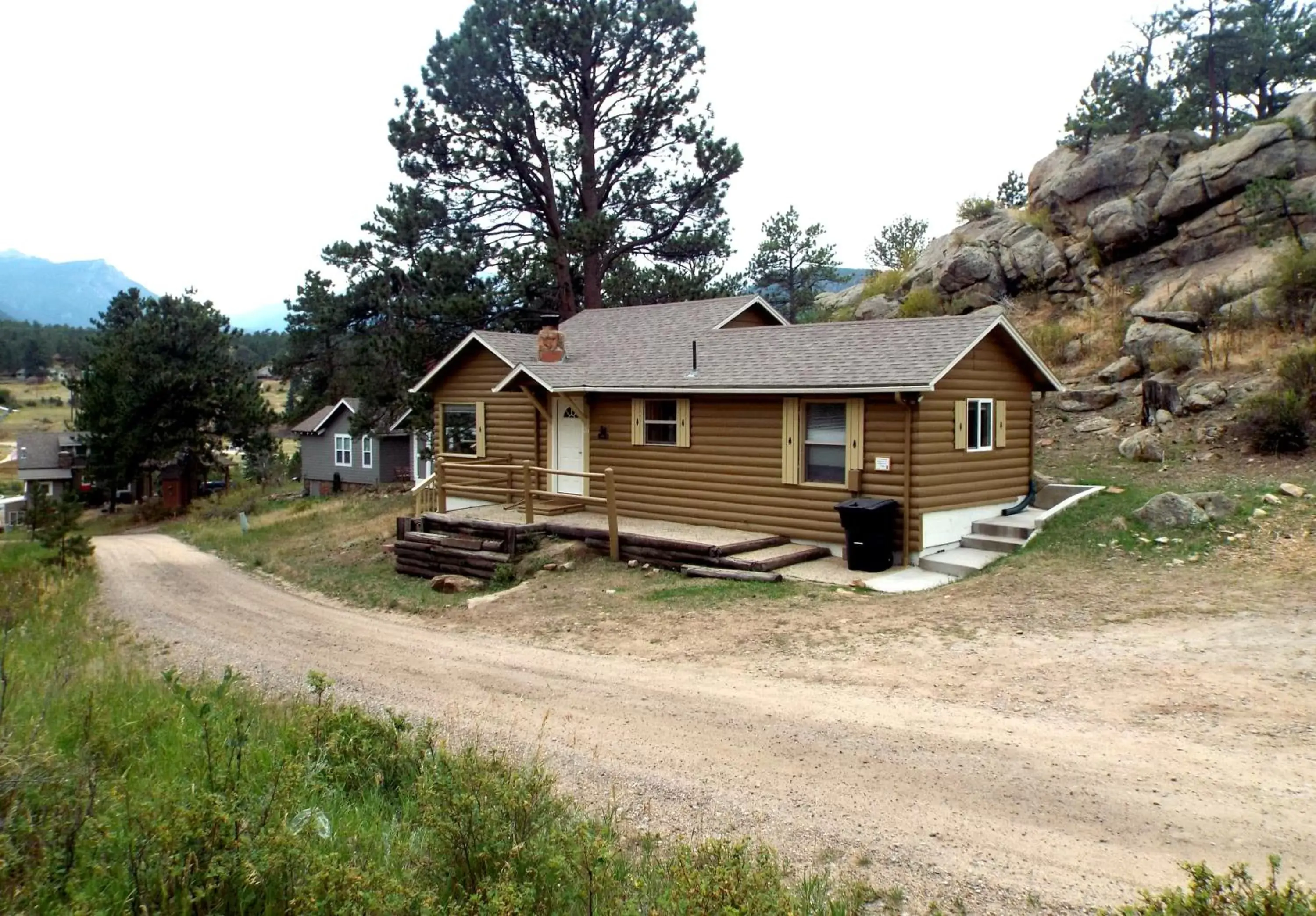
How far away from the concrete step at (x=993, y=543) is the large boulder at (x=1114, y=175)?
61.2 ft

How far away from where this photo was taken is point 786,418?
15820mm

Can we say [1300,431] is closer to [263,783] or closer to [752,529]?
[752,529]

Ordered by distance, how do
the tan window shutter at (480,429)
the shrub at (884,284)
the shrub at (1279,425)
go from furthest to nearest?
1. the shrub at (884,284)
2. the tan window shutter at (480,429)
3. the shrub at (1279,425)

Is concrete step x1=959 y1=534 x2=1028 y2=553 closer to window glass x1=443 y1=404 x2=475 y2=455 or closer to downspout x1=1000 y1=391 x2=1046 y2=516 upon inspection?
downspout x1=1000 y1=391 x2=1046 y2=516

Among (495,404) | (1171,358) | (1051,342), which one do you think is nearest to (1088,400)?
(1171,358)

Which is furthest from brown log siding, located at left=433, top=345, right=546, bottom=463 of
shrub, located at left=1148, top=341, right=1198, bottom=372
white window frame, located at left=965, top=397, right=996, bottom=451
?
shrub, located at left=1148, top=341, right=1198, bottom=372

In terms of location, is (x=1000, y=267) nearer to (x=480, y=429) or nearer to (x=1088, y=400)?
(x=1088, y=400)

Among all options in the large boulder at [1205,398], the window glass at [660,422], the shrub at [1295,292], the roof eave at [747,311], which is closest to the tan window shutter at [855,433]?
the window glass at [660,422]

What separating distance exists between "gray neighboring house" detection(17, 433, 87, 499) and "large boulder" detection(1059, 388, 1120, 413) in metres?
63.3

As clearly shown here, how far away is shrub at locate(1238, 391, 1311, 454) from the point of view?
53.8 feet

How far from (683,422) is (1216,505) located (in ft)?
30.4

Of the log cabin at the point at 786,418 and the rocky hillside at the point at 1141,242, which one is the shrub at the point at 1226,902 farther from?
the rocky hillside at the point at 1141,242

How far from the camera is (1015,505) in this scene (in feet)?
54.9

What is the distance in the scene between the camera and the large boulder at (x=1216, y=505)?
13.5m
